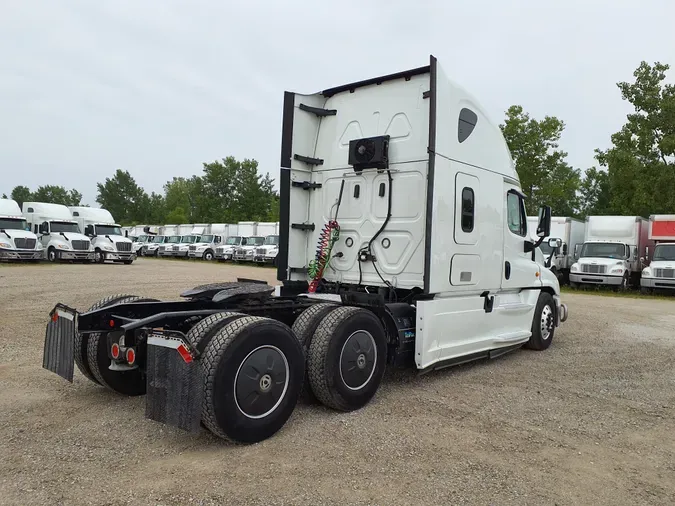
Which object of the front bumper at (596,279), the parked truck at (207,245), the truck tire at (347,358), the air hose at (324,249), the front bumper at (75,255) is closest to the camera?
the truck tire at (347,358)

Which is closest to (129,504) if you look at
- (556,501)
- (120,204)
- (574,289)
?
(556,501)

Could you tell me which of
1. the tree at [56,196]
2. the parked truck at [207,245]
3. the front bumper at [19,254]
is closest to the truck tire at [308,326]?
the front bumper at [19,254]

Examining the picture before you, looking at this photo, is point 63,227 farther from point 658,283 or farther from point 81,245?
point 658,283

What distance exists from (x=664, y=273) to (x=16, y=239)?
87.9ft

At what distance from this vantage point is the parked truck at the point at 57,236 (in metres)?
25.9

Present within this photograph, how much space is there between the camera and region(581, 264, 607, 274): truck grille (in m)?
19.8

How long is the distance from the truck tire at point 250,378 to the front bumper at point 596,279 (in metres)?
18.5

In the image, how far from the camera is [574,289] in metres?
21.2

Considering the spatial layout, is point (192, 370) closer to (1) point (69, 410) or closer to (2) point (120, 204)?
(1) point (69, 410)

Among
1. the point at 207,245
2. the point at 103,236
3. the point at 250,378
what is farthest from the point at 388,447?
the point at 207,245

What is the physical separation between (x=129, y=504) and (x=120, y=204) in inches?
3465

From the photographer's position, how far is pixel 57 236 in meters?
26.2

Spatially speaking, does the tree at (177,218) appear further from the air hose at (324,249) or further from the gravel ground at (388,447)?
the air hose at (324,249)

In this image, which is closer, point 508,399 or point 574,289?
point 508,399
